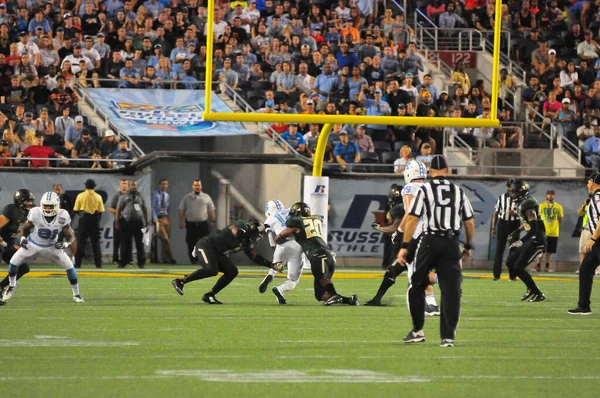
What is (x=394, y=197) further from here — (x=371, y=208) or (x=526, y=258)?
(x=526, y=258)

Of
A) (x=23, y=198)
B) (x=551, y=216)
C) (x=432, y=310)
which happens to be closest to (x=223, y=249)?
(x=23, y=198)

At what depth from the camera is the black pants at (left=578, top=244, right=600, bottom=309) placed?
1257cm

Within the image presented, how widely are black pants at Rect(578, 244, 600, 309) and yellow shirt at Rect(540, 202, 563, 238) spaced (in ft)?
31.4

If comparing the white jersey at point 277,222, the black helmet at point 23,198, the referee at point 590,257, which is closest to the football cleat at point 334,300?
the white jersey at point 277,222

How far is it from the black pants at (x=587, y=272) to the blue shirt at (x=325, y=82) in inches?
272

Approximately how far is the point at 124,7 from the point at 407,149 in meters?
7.07

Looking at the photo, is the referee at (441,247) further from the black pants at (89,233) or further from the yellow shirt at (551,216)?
the yellow shirt at (551,216)

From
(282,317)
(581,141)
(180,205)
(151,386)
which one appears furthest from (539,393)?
(581,141)

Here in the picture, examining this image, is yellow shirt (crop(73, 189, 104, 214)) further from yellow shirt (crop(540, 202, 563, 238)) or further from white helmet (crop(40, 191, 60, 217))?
yellow shirt (crop(540, 202, 563, 238))

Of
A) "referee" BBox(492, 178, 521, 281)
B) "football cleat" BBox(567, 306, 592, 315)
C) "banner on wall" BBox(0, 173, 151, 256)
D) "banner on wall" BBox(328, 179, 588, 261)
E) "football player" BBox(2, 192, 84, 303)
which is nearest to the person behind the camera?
"football cleat" BBox(567, 306, 592, 315)

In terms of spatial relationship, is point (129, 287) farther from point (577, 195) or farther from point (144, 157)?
point (577, 195)

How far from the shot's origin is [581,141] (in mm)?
24406

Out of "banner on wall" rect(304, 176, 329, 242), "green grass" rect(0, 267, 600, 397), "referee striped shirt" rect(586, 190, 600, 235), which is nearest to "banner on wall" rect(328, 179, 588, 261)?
"banner on wall" rect(304, 176, 329, 242)

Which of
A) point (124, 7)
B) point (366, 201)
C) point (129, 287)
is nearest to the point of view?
point (129, 287)
